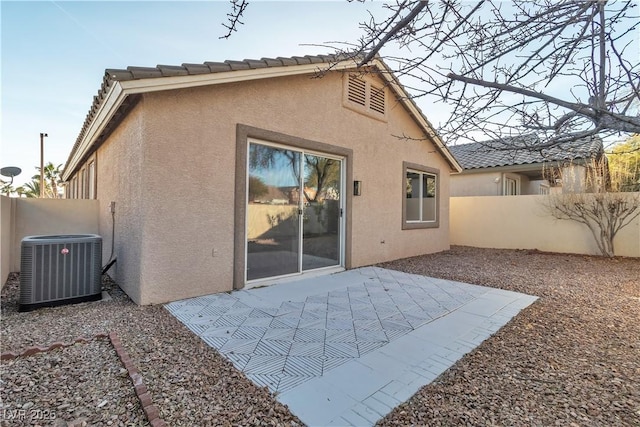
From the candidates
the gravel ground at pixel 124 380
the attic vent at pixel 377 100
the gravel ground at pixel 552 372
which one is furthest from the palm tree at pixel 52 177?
the gravel ground at pixel 552 372

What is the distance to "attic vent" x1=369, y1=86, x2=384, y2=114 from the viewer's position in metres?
8.79

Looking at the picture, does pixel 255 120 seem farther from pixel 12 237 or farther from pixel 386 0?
pixel 12 237

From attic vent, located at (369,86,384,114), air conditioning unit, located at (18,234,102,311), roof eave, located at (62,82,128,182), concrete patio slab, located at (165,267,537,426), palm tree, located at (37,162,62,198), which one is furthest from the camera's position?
palm tree, located at (37,162,62,198)

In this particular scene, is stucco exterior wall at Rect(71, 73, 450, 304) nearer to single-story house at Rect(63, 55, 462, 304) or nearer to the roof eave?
single-story house at Rect(63, 55, 462, 304)

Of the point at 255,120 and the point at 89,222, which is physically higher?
the point at 255,120

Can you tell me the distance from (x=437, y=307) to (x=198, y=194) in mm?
4495

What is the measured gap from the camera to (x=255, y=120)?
605 cm

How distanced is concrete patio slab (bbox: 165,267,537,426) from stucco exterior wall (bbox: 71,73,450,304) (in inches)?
25.8

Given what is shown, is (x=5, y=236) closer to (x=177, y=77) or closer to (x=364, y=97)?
(x=177, y=77)

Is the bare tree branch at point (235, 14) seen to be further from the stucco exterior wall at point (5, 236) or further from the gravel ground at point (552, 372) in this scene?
the stucco exterior wall at point (5, 236)

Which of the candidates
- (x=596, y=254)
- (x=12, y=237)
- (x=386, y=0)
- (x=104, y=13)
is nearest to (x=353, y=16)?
(x=386, y=0)

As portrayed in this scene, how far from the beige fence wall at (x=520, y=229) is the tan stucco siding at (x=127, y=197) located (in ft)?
42.2

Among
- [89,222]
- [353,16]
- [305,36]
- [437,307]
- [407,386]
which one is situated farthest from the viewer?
[89,222]

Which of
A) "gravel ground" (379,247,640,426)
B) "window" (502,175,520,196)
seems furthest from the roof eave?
"window" (502,175,520,196)
